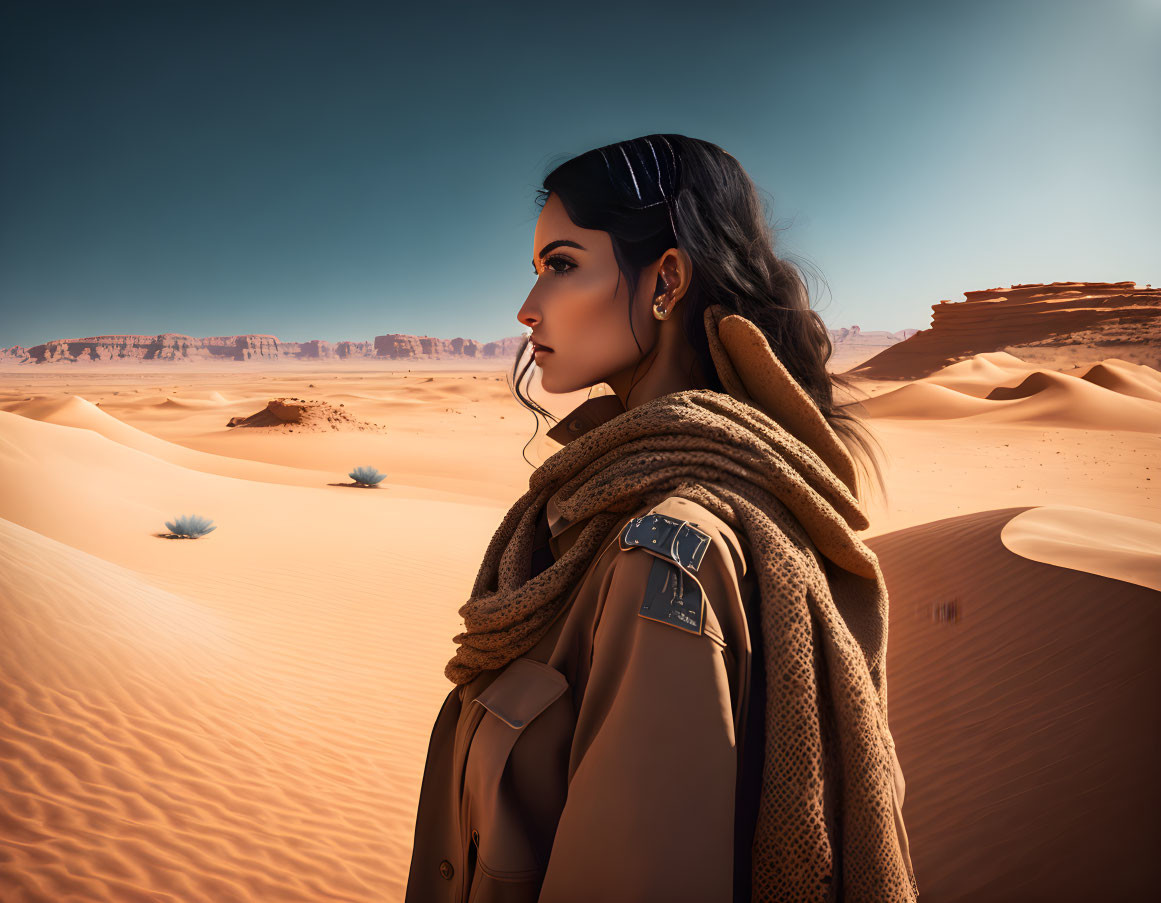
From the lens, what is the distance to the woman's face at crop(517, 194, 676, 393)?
4.43 ft

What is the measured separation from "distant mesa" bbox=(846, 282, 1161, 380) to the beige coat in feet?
162

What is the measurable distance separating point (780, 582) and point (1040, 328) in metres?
61.1

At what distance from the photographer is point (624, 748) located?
0.86 metres

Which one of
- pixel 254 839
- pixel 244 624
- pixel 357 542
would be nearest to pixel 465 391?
pixel 357 542

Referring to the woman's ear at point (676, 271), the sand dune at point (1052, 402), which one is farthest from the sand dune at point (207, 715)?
the sand dune at point (1052, 402)

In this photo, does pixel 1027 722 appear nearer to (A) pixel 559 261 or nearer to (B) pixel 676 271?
(B) pixel 676 271

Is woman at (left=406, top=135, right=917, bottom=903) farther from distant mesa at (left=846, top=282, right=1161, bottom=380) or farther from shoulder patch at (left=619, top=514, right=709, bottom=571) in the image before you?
distant mesa at (left=846, top=282, right=1161, bottom=380)

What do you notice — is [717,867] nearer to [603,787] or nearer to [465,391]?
[603,787]

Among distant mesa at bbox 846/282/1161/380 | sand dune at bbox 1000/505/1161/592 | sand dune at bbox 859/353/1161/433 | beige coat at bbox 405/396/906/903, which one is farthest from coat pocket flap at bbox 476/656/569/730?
distant mesa at bbox 846/282/1161/380

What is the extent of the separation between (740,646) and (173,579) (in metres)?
7.87

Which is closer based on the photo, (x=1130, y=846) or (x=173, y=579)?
(x=1130, y=846)

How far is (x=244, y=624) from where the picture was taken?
6.29m

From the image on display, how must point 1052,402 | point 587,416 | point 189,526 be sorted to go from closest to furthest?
point 587,416
point 189,526
point 1052,402

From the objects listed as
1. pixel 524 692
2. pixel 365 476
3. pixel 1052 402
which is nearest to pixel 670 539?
pixel 524 692
